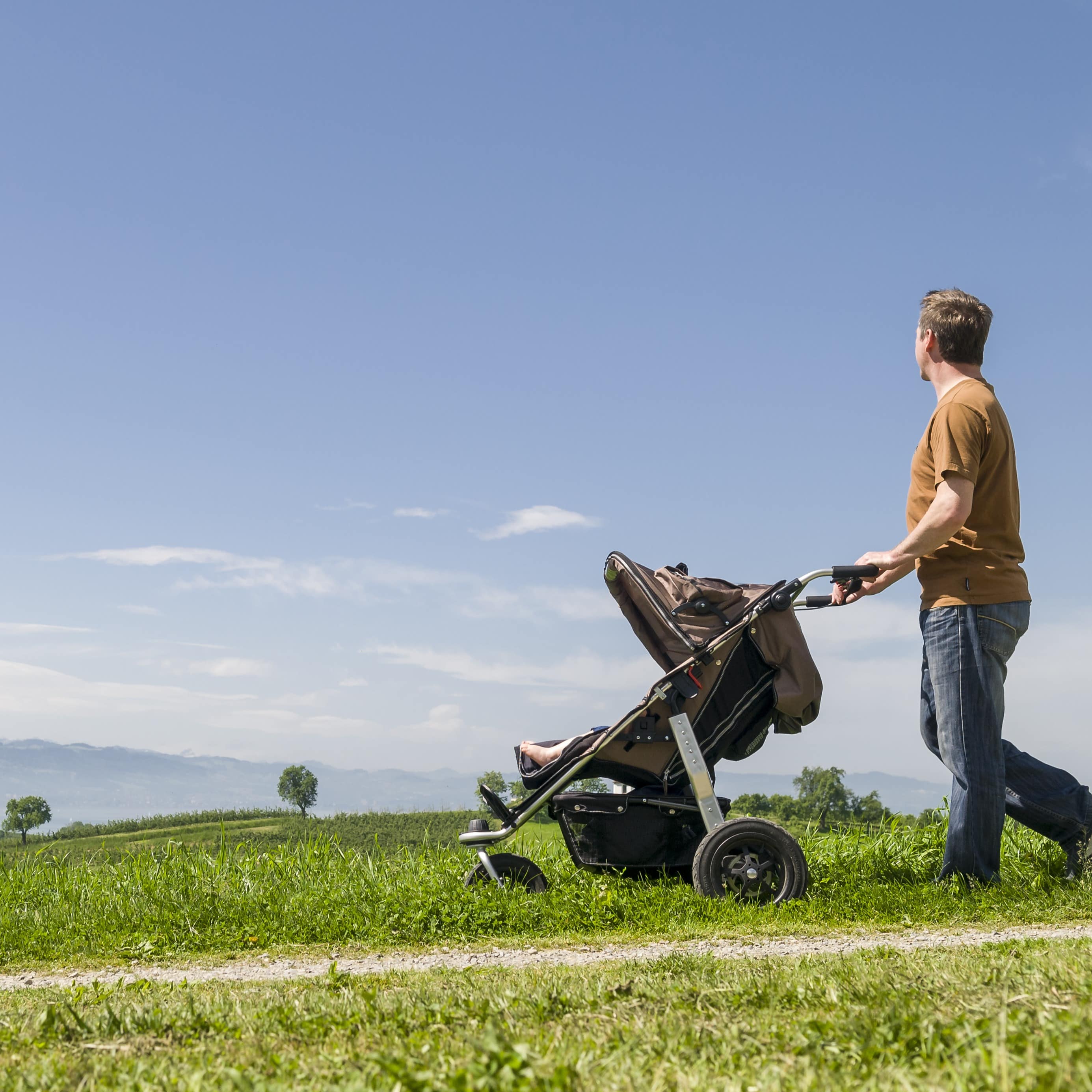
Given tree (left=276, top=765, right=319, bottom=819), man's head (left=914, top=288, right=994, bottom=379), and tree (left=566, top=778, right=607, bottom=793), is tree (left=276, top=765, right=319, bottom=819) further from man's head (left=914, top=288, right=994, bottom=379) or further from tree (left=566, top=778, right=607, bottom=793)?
man's head (left=914, top=288, right=994, bottom=379)

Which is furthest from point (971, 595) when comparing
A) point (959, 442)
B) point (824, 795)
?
point (824, 795)

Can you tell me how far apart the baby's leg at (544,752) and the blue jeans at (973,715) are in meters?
2.16

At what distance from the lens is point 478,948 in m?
4.76

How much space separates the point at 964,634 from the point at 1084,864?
65.3 inches

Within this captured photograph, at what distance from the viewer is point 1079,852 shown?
5773mm

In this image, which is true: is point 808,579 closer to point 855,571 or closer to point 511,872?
point 855,571

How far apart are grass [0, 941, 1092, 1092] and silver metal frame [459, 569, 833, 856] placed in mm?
1954

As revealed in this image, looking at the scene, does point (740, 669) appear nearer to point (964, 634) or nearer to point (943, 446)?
point (964, 634)

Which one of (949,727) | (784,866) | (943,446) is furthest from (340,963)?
(943,446)

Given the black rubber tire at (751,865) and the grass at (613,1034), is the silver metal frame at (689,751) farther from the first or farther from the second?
the grass at (613,1034)

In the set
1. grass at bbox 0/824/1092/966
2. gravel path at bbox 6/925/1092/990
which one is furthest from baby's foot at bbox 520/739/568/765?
gravel path at bbox 6/925/1092/990

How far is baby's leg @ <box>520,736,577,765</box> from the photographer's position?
578 cm

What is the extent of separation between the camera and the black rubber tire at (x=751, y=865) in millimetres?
5227

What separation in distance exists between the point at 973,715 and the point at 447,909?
3.13m
